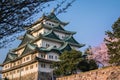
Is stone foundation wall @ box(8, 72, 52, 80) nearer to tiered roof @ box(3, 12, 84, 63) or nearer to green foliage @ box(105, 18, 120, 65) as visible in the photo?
tiered roof @ box(3, 12, 84, 63)

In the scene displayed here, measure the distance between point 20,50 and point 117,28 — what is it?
990 inches

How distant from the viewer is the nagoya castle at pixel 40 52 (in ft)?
126

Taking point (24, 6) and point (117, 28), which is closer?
point (24, 6)

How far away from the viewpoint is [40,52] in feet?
128

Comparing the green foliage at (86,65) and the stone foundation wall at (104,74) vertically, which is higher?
the green foliage at (86,65)

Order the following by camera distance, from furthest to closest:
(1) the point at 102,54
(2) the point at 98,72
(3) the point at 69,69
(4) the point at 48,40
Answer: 1. (4) the point at 48,40
2. (1) the point at 102,54
3. (3) the point at 69,69
4. (2) the point at 98,72

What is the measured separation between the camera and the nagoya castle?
38.4 meters

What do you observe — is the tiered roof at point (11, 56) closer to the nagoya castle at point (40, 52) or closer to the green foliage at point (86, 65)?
the nagoya castle at point (40, 52)

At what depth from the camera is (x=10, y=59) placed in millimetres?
45156

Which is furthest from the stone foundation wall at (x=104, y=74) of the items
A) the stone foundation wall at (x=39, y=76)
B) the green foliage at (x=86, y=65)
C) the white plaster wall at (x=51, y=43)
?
the white plaster wall at (x=51, y=43)

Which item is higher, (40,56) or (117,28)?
(40,56)

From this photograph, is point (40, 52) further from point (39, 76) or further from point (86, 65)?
point (86, 65)

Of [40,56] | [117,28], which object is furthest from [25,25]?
[40,56]

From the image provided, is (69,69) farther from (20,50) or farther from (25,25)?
(25,25)
